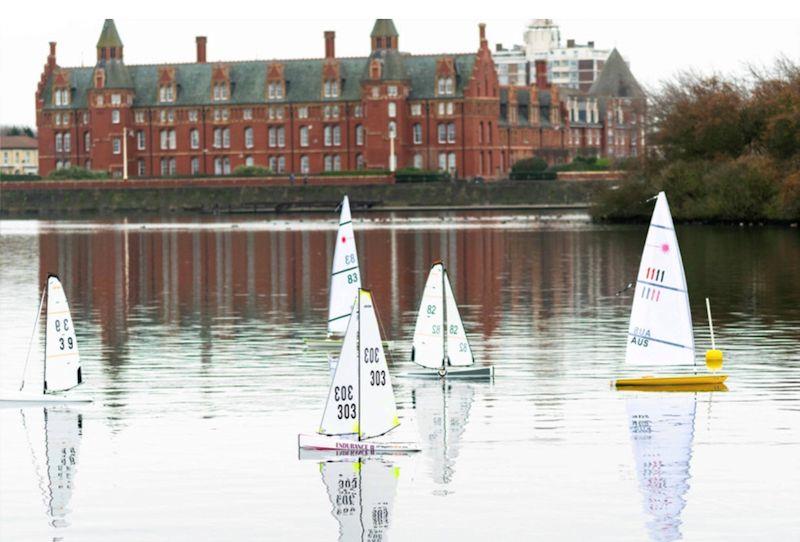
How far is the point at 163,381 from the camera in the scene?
32.0 meters

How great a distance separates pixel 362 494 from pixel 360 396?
1.50 meters

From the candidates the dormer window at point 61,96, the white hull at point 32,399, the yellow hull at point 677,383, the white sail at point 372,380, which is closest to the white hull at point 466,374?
the yellow hull at point 677,383

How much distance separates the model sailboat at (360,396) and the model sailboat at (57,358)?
Answer: 19.8ft

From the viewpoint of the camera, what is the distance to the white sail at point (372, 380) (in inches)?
864

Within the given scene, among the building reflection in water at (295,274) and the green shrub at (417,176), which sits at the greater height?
the green shrub at (417,176)

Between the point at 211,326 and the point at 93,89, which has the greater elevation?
the point at 93,89

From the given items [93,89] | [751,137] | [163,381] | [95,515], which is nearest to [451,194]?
[93,89]

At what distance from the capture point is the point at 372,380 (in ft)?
73.5

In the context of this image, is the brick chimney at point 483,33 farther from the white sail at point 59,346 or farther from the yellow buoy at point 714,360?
the white sail at point 59,346

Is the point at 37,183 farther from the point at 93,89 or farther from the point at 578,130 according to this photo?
the point at 578,130

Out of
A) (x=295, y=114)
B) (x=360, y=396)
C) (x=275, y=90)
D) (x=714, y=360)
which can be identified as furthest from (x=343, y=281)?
(x=275, y=90)

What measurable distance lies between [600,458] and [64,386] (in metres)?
9.19

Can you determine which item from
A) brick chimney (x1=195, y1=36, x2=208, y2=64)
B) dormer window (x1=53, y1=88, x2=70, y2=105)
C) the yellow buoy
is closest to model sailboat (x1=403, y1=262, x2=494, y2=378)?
the yellow buoy

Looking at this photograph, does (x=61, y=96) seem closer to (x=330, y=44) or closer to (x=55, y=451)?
(x=330, y=44)
